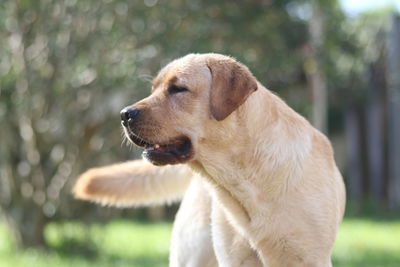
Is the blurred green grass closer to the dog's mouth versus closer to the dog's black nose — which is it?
the dog's mouth

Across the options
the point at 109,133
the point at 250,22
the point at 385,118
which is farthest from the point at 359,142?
the point at 109,133

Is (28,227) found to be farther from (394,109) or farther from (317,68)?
(394,109)

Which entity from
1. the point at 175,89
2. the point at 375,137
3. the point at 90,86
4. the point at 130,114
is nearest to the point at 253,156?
the point at 175,89

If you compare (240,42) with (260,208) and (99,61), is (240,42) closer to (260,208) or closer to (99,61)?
(99,61)

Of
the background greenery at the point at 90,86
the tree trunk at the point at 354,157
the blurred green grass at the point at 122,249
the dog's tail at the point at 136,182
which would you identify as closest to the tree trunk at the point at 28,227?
the background greenery at the point at 90,86

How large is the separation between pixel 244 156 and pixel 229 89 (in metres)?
0.37

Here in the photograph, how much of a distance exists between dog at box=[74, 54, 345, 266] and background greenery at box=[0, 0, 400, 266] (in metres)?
3.56

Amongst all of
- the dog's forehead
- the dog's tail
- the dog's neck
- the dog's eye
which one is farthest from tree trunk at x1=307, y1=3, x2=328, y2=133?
→ the dog's eye

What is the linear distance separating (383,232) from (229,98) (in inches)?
247

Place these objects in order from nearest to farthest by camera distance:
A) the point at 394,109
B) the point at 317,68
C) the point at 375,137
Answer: the point at 317,68, the point at 394,109, the point at 375,137

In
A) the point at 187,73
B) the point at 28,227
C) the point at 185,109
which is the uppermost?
the point at 187,73

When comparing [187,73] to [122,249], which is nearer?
[187,73]

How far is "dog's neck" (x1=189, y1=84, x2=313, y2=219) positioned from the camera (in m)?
4.51

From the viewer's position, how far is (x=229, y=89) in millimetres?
4402
